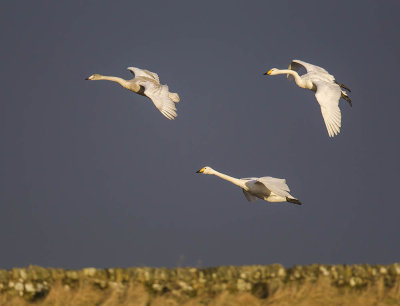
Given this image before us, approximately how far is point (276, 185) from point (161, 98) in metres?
3.82

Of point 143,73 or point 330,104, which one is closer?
point 330,104

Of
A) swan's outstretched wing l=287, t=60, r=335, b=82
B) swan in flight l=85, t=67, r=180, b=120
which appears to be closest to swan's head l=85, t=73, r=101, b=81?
swan in flight l=85, t=67, r=180, b=120

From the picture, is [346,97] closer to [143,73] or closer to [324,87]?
[324,87]

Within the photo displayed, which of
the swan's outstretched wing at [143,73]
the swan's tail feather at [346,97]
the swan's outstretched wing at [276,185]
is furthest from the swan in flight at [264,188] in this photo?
the swan's outstretched wing at [143,73]

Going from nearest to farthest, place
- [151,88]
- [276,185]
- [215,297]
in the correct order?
[215,297], [276,185], [151,88]

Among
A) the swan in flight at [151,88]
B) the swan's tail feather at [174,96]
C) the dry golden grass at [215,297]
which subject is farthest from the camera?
the swan's tail feather at [174,96]

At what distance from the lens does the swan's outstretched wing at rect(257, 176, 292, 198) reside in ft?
70.0

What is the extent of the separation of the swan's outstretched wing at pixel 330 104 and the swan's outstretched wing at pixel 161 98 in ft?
12.3

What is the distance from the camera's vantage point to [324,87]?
24109mm

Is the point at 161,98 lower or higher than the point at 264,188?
higher

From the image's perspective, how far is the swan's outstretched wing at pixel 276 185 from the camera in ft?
70.0

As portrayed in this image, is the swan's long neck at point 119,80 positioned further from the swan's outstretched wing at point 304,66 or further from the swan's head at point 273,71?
the swan's outstretched wing at point 304,66

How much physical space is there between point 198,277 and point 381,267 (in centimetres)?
355

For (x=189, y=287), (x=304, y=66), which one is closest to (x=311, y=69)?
(x=304, y=66)
